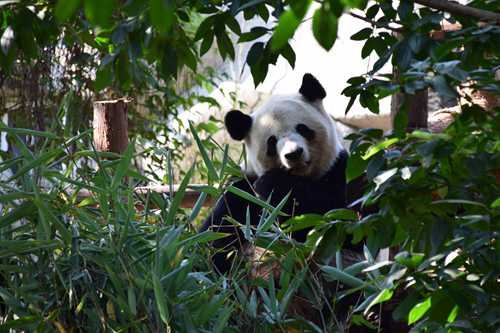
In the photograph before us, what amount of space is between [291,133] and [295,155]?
8.0 inches

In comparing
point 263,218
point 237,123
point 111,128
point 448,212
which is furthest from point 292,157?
point 448,212

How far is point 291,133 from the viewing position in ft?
13.4

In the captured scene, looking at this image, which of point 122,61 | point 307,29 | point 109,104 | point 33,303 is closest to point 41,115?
point 109,104

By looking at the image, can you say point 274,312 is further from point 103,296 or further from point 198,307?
point 103,296

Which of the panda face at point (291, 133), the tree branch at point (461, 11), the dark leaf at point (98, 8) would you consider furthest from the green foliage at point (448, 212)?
the panda face at point (291, 133)

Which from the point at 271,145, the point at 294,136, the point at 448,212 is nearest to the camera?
the point at 448,212

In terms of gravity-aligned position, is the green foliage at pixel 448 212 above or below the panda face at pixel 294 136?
above

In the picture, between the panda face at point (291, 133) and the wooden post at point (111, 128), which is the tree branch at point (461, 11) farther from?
the wooden post at point (111, 128)

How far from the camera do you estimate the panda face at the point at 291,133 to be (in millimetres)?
4086

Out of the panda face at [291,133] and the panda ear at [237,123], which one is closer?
the panda face at [291,133]

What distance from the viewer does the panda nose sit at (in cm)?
390

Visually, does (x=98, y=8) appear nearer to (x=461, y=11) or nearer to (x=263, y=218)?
(x=461, y=11)

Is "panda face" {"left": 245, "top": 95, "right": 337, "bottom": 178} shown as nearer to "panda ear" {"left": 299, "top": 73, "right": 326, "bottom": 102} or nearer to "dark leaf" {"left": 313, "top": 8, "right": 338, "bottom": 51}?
"panda ear" {"left": 299, "top": 73, "right": 326, "bottom": 102}

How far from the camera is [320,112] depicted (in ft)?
14.0
